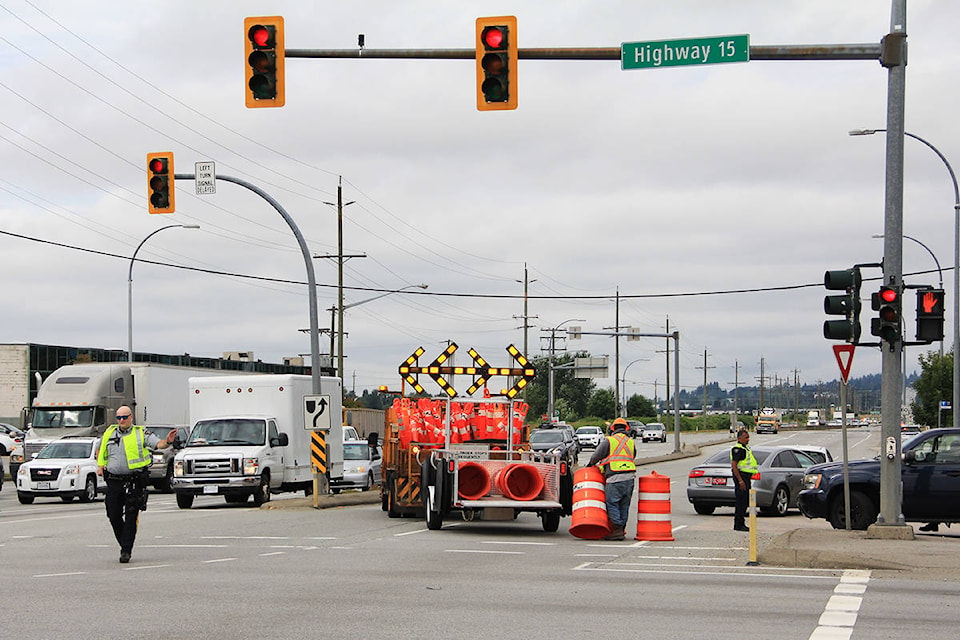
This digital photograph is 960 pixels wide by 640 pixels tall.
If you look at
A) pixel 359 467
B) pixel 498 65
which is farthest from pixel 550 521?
pixel 359 467

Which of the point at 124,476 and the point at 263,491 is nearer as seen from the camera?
the point at 124,476

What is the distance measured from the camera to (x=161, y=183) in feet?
73.0

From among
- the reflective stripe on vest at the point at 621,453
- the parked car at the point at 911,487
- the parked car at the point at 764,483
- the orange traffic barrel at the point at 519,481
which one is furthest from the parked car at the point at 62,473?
the parked car at the point at 911,487

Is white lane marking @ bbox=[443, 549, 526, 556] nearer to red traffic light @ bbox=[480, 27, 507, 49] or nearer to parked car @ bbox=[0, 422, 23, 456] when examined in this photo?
red traffic light @ bbox=[480, 27, 507, 49]

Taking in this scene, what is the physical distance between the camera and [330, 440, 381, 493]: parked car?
116 ft

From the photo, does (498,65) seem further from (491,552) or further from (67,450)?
(67,450)

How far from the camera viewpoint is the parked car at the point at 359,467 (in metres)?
35.4

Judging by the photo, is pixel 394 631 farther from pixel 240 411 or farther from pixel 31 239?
pixel 31 239

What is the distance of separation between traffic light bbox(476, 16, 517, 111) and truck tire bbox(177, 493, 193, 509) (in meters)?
16.2

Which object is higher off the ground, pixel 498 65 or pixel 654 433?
pixel 498 65

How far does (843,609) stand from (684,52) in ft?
23.7

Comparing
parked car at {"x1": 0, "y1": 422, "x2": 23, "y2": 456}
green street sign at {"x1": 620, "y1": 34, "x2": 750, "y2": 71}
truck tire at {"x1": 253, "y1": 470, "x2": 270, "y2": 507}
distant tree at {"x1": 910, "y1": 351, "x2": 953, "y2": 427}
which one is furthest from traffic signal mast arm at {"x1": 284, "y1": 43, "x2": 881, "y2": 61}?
distant tree at {"x1": 910, "y1": 351, "x2": 953, "y2": 427}

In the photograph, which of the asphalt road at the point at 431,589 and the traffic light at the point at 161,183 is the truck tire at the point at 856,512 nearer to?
the asphalt road at the point at 431,589

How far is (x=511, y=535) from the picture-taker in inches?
816
